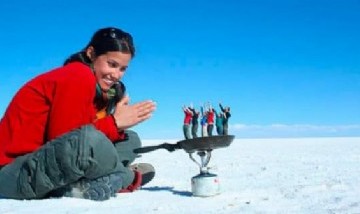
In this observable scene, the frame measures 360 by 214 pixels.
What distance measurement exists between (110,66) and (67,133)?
679mm

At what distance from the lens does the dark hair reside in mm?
3014

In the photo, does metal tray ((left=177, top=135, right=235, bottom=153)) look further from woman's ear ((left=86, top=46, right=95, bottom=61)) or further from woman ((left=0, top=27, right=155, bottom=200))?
woman's ear ((left=86, top=46, right=95, bottom=61))

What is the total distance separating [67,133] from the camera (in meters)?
2.52

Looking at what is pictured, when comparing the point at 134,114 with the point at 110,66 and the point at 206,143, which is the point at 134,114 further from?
the point at 206,143

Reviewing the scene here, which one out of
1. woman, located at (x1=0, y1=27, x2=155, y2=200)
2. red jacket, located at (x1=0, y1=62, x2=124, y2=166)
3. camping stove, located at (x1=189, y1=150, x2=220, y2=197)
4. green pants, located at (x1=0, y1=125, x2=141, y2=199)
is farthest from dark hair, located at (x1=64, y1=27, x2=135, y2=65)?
camping stove, located at (x1=189, y1=150, x2=220, y2=197)

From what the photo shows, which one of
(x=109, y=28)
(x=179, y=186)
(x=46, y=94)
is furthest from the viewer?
(x=179, y=186)

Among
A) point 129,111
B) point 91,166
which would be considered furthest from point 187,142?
point 91,166

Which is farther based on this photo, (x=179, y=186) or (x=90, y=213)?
(x=179, y=186)

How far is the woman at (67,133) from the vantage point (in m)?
2.52

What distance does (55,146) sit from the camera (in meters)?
2.52

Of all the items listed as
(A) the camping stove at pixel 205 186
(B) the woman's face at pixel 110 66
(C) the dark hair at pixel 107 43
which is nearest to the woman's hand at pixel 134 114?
(B) the woman's face at pixel 110 66

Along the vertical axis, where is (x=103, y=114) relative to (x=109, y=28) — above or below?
below

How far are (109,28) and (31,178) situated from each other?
1076 mm

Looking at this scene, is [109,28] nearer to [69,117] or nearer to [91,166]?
[69,117]
